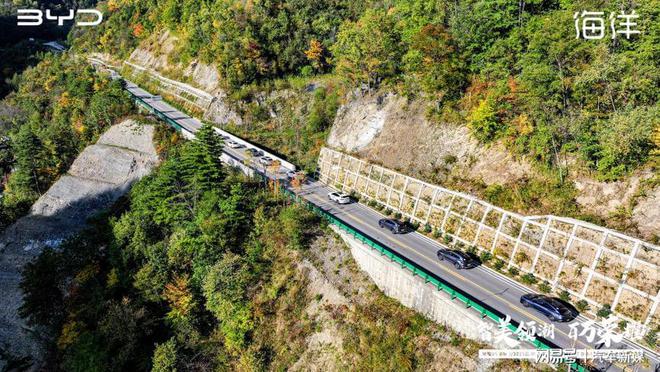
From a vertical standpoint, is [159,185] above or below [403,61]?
below

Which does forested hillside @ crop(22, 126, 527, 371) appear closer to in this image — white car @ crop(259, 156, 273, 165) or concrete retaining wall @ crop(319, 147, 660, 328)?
white car @ crop(259, 156, 273, 165)

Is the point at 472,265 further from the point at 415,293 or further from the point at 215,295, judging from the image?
the point at 215,295

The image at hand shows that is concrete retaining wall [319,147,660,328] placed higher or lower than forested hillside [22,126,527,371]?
higher

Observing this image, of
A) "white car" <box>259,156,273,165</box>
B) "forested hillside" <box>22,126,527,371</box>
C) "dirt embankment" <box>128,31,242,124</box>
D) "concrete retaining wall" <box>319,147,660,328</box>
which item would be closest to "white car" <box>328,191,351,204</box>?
"concrete retaining wall" <box>319,147,660,328</box>

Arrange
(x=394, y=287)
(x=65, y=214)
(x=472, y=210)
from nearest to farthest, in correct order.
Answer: (x=394, y=287), (x=472, y=210), (x=65, y=214)

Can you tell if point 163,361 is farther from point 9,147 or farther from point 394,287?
point 9,147

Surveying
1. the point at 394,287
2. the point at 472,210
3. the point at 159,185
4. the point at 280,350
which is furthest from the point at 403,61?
the point at 280,350
